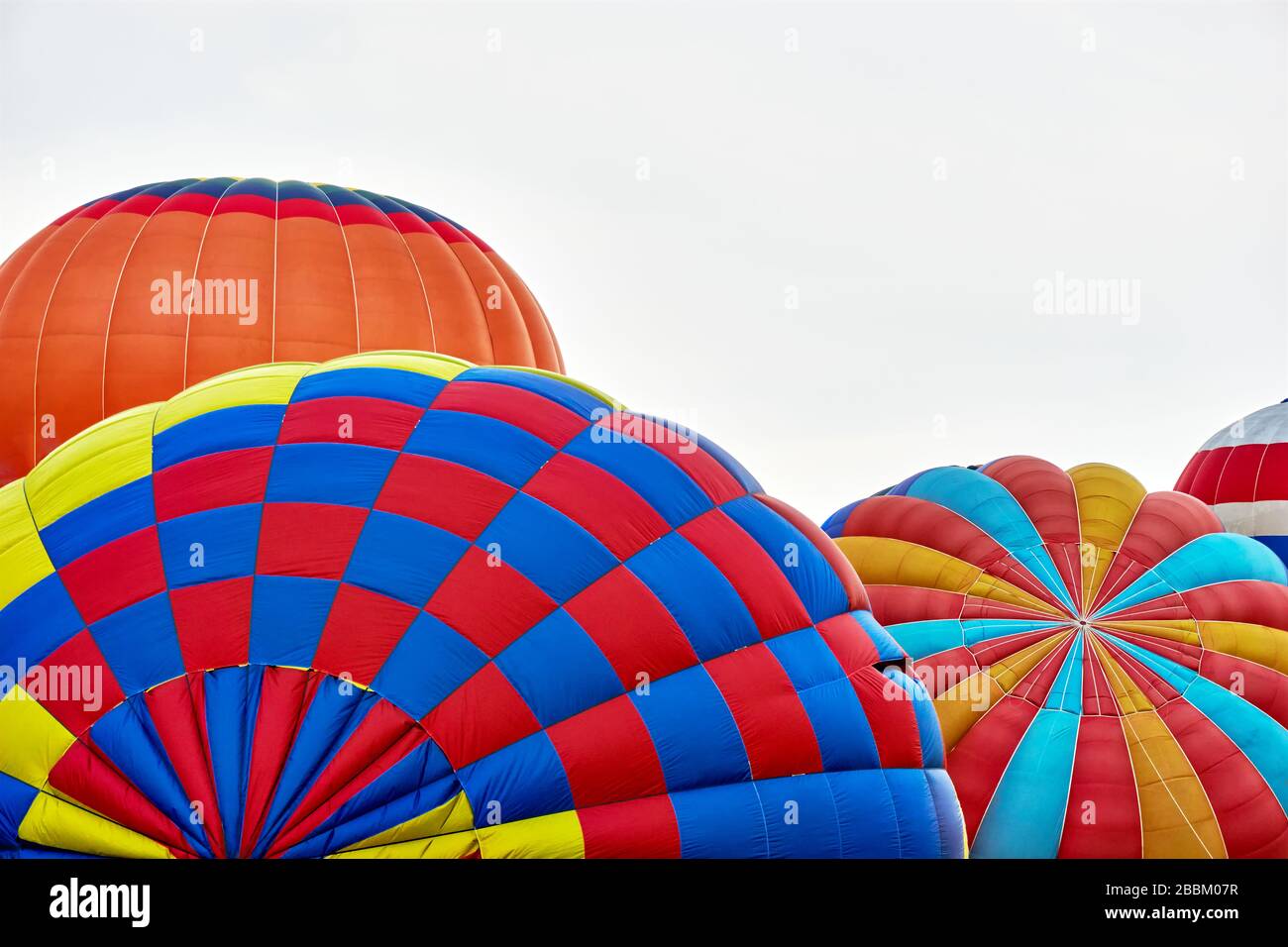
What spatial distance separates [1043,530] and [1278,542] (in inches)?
255

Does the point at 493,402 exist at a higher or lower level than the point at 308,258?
lower

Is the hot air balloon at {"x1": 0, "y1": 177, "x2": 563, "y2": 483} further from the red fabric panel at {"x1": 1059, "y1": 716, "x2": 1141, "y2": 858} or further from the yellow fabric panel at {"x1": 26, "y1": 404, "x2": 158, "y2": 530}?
the red fabric panel at {"x1": 1059, "y1": 716, "x2": 1141, "y2": 858}

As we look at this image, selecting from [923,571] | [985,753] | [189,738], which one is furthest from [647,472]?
[923,571]

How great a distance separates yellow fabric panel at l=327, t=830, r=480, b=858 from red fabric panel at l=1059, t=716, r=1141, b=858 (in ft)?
20.1

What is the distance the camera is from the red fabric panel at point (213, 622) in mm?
4898

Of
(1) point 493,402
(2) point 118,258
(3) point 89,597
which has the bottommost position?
(3) point 89,597

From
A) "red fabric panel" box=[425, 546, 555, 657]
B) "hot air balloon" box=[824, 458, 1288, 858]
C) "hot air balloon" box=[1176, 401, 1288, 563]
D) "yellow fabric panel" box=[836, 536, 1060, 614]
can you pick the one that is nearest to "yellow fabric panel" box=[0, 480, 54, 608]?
"red fabric panel" box=[425, 546, 555, 657]

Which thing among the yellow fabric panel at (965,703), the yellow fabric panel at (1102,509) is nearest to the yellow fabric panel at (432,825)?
the yellow fabric panel at (965,703)

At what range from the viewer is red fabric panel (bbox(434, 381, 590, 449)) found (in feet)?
19.5

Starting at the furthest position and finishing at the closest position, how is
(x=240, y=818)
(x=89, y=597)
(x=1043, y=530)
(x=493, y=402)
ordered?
1. (x=1043, y=530)
2. (x=493, y=402)
3. (x=89, y=597)
4. (x=240, y=818)
